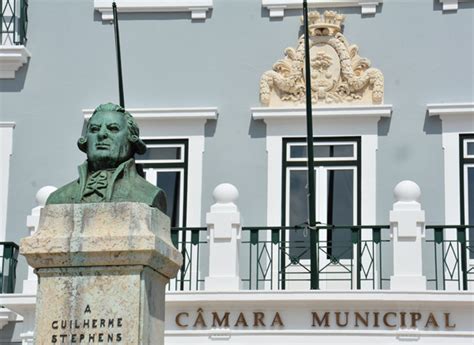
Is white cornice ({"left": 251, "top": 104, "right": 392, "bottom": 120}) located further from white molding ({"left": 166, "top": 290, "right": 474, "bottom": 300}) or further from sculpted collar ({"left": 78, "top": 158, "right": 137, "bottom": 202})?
sculpted collar ({"left": 78, "top": 158, "right": 137, "bottom": 202})

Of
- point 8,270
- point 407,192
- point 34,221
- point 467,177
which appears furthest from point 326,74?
point 8,270

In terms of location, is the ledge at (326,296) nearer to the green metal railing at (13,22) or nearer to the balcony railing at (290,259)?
the balcony railing at (290,259)

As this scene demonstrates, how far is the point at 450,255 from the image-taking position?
801 inches

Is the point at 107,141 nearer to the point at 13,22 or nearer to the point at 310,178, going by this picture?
the point at 310,178

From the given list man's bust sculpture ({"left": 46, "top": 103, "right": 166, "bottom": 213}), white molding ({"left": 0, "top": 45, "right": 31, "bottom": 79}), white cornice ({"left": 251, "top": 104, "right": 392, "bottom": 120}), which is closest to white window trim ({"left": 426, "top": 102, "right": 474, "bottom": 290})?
white cornice ({"left": 251, "top": 104, "right": 392, "bottom": 120})

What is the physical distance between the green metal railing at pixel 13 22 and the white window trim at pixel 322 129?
3668 millimetres

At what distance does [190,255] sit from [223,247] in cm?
128

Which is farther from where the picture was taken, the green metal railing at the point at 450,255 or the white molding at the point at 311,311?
the green metal railing at the point at 450,255

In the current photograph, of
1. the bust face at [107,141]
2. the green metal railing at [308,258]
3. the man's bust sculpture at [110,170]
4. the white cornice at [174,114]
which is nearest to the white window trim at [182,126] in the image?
the white cornice at [174,114]

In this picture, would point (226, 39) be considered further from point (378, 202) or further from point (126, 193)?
point (126, 193)

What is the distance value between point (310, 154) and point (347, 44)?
2.59 m

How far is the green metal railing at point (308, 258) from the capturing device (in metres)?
20.0

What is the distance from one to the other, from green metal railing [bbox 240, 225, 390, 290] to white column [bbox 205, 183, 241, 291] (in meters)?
0.70

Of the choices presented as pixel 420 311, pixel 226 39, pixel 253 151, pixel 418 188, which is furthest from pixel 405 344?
pixel 226 39
